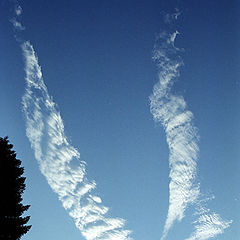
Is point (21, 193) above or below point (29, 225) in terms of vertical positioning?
above

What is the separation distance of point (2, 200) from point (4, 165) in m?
2.05

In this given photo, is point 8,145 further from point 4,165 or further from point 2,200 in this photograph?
point 2,200

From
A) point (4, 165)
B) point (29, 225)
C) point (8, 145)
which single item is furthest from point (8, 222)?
point (8, 145)

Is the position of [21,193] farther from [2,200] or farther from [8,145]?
[8,145]

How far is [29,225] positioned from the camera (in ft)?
40.9

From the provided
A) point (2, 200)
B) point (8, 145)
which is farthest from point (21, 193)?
point (8, 145)

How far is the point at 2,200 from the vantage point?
460 inches

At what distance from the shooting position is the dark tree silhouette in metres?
11.6

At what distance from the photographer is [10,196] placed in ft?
39.6

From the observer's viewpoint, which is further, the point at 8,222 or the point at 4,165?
the point at 4,165

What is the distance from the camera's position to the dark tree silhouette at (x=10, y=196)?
11613mm

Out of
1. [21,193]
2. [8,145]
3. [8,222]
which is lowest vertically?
[8,222]

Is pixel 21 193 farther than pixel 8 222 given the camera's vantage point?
Yes

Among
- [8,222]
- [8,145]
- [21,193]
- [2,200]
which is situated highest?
[8,145]
